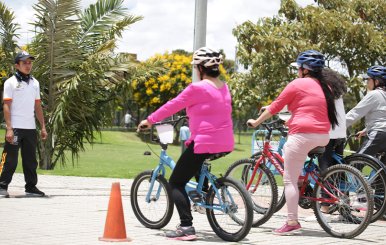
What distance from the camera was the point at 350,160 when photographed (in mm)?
9250

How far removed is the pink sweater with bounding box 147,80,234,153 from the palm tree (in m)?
10.6

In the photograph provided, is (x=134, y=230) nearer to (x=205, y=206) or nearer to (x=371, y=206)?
(x=205, y=206)

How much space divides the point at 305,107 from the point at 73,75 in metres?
11.4

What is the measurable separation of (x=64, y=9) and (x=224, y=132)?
1161 centimetres

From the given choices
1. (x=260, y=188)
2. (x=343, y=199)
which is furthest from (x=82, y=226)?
(x=343, y=199)

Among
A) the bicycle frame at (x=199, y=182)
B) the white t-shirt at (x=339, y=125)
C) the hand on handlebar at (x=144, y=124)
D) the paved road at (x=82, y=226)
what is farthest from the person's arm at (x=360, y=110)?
the hand on handlebar at (x=144, y=124)

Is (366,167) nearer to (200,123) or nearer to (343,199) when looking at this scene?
(343,199)

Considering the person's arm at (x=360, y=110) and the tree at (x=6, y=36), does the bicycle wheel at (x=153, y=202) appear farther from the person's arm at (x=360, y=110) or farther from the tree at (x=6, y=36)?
the tree at (x=6, y=36)

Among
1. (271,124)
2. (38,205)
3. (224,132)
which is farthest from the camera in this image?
(38,205)

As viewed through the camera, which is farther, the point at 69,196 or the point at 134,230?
the point at 69,196

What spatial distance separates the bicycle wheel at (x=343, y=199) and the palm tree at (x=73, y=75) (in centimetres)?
1051

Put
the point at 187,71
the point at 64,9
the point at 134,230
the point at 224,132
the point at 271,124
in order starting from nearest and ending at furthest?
the point at 224,132
the point at 134,230
the point at 271,124
the point at 64,9
the point at 187,71

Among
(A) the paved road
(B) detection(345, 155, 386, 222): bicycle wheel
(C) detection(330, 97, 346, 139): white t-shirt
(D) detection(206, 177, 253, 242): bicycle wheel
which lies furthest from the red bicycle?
(D) detection(206, 177, 253, 242): bicycle wheel

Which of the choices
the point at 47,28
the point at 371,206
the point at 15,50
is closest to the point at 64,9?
the point at 47,28
